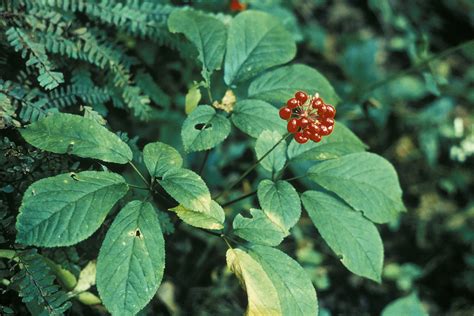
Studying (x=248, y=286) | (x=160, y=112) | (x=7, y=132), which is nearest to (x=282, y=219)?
(x=248, y=286)

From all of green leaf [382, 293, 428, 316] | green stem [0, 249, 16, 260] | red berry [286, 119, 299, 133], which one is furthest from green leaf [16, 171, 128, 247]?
green leaf [382, 293, 428, 316]

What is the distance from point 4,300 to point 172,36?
1.39 meters

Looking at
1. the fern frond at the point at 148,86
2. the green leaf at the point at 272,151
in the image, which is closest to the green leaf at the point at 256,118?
the green leaf at the point at 272,151

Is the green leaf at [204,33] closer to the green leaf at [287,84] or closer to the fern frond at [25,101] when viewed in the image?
the green leaf at [287,84]

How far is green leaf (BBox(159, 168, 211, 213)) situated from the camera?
1.40 m

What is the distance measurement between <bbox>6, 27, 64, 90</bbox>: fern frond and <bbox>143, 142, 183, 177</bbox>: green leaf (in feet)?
1.68

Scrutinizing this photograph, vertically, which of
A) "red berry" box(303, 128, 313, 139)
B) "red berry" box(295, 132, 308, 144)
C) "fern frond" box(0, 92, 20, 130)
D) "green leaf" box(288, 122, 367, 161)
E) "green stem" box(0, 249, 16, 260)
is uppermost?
"fern frond" box(0, 92, 20, 130)

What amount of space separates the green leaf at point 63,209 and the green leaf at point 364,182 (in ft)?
2.86

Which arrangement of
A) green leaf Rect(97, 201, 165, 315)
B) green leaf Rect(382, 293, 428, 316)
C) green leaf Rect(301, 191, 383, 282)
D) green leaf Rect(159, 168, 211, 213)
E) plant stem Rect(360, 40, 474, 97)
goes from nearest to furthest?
green leaf Rect(97, 201, 165, 315) → green leaf Rect(159, 168, 211, 213) → green leaf Rect(301, 191, 383, 282) → green leaf Rect(382, 293, 428, 316) → plant stem Rect(360, 40, 474, 97)

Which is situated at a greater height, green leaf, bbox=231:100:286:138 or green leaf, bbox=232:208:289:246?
green leaf, bbox=231:100:286:138

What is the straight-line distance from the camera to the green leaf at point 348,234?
1666 mm

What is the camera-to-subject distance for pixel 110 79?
6.85ft

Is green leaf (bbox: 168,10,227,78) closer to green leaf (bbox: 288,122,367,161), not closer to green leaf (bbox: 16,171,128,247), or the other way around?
green leaf (bbox: 288,122,367,161)

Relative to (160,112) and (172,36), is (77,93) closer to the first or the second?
(172,36)
